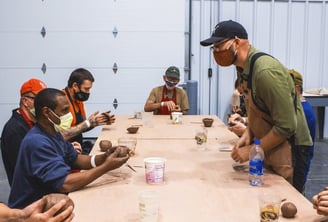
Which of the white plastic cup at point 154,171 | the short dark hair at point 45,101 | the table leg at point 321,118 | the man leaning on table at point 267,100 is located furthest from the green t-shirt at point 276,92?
the table leg at point 321,118

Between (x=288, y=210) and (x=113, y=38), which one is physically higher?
(x=113, y=38)

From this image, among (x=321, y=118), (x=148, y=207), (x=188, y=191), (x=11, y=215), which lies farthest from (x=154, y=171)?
(x=321, y=118)

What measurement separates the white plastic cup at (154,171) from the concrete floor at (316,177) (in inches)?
109

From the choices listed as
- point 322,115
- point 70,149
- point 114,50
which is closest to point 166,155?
point 70,149

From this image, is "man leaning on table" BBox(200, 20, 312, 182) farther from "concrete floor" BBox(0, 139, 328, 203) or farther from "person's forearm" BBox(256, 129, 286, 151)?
"concrete floor" BBox(0, 139, 328, 203)

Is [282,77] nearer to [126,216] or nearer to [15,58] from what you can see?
[126,216]

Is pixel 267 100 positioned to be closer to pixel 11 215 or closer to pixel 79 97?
pixel 11 215

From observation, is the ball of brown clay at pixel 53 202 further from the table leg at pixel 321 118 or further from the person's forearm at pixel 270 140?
the table leg at pixel 321 118

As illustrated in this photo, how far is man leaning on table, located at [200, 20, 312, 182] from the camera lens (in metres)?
2.36

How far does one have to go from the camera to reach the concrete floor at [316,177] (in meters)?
4.80

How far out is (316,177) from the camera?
212 inches

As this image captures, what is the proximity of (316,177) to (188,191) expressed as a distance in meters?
3.70

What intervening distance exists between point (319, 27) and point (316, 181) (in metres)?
3.56

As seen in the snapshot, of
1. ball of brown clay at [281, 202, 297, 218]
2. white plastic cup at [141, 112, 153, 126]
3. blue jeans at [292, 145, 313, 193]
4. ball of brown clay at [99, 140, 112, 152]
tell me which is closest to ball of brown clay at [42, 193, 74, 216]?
ball of brown clay at [281, 202, 297, 218]
